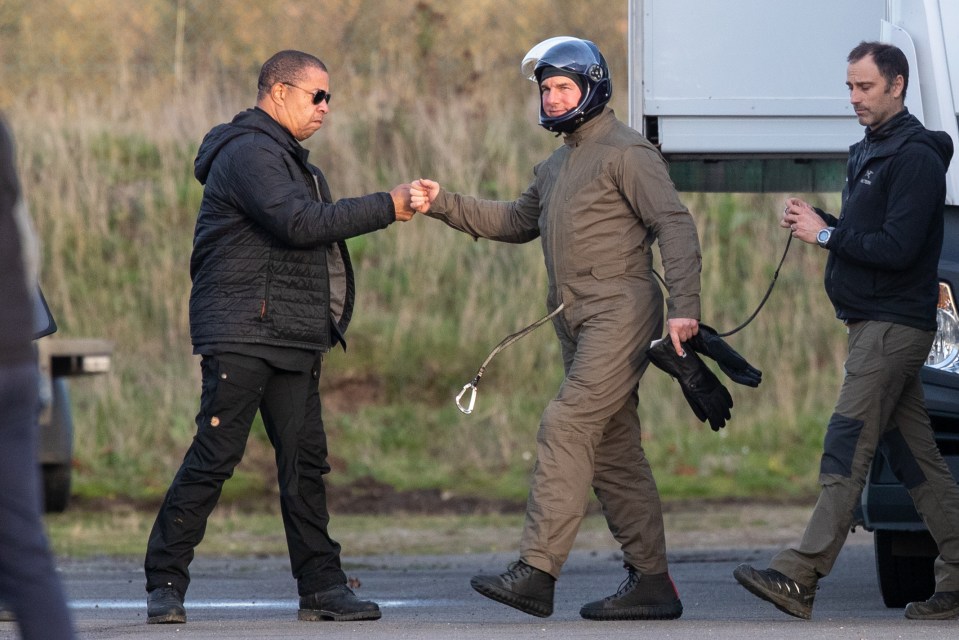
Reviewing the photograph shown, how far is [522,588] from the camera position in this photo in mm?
5840

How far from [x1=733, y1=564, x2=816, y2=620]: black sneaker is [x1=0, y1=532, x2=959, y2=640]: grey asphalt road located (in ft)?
0.24

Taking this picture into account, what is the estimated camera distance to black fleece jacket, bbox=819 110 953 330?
5.91 m

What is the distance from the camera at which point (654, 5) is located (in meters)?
7.48

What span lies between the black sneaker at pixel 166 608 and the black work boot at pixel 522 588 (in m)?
1.09

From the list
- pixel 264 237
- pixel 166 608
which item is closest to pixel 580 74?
pixel 264 237

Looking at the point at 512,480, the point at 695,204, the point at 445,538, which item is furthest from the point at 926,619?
the point at 695,204

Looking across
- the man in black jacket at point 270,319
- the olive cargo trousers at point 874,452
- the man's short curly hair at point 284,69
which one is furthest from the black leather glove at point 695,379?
the man's short curly hair at point 284,69

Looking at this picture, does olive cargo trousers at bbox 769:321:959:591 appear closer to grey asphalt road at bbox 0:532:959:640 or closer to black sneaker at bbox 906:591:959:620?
black sneaker at bbox 906:591:959:620

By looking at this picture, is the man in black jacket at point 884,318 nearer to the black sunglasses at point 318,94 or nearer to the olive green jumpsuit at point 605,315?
the olive green jumpsuit at point 605,315

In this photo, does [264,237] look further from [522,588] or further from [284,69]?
[522,588]

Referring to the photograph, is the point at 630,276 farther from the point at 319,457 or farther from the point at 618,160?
the point at 319,457

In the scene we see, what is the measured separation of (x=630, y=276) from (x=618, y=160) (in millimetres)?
444

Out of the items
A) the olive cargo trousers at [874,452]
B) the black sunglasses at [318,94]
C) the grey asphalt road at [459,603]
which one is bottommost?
the grey asphalt road at [459,603]

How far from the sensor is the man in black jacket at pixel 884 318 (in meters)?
5.90
